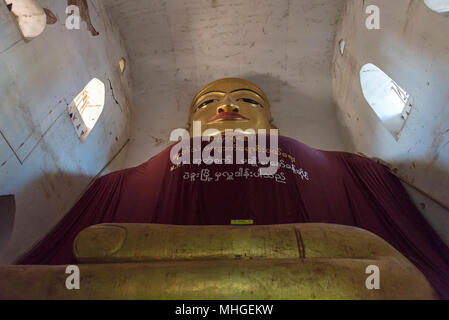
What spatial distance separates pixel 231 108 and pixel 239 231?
2.25m

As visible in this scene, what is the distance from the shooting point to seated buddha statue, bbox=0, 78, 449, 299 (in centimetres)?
169

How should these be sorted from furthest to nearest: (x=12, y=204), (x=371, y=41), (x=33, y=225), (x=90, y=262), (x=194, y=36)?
(x=194, y=36) < (x=371, y=41) < (x=33, y=225) < (x=12, y=204) < (x=90, y=262)

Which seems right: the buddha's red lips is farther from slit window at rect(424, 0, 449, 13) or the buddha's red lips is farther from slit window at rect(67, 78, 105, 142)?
slit window at rect(424, 0, 449, 13)

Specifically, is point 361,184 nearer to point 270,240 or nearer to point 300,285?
point 270,240

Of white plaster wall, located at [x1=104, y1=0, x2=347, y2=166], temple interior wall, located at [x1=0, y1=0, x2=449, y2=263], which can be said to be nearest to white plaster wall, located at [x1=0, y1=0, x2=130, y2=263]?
temple interior wall, located at [x1=0, y1=0, x2=449, y2=263]

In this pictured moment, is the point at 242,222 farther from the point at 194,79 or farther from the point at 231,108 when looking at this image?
the point at 194,79

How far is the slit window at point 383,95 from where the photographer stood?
4.14 metres

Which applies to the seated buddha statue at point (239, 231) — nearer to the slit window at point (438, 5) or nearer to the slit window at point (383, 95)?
the slit window at point (383, 95)

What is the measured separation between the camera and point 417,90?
10.7ft

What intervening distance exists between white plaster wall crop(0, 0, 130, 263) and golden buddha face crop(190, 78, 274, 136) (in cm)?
131

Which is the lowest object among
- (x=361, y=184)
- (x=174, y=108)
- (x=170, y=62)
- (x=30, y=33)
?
(x=361, y=184)

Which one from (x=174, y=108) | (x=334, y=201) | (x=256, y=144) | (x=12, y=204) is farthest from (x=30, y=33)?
(x=334, y=201)

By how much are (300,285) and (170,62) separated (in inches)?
189
